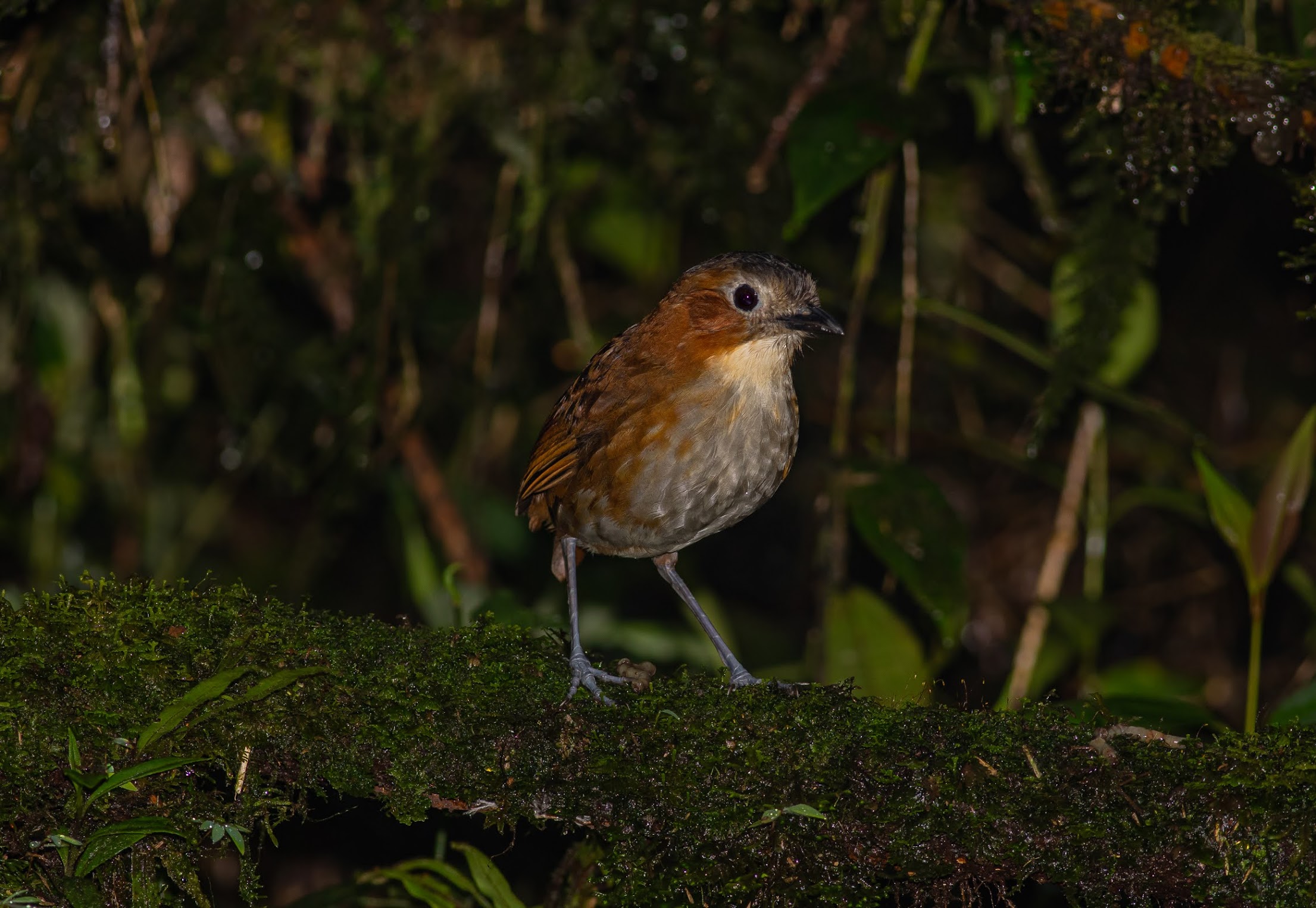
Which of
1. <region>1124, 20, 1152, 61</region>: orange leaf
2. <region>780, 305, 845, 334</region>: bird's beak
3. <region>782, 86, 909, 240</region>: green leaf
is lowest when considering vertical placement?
<region>780, 305, 845, 334</region>: bird's beak

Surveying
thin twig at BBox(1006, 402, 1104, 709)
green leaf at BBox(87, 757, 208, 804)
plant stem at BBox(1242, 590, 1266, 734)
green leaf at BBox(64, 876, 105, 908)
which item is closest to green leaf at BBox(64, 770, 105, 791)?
green leaf at BBox(87, 757, 208, 804)

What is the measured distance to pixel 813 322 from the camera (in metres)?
3.11

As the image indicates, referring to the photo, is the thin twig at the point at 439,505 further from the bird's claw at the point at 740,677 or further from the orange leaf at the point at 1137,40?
the orange leaf at the point at 1137,40

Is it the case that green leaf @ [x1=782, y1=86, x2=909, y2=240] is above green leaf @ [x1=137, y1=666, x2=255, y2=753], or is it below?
above

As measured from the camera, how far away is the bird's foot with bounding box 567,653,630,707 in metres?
2.51

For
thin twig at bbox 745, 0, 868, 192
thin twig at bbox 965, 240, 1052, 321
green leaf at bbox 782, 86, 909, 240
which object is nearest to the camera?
green leaf at bbox 782, 86, 909, 240

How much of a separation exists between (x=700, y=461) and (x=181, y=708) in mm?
1302

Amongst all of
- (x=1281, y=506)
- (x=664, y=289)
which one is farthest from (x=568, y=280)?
(x=1281, y=506)

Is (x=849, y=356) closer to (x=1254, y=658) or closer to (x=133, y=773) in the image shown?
(x=1254, y=658)

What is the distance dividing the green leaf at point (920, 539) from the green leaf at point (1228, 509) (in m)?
0.60

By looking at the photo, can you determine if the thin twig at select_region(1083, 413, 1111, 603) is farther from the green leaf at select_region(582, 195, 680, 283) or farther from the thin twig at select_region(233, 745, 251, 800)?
the thin twig at select_region(233, 745, 251, 800)

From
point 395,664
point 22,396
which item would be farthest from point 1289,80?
point 22,396

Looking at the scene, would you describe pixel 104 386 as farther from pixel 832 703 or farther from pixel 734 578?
pixel 832 703

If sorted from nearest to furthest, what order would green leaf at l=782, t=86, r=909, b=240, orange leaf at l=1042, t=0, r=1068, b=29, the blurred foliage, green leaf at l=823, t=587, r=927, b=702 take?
orange leaf at l=1042, t=0, r=1068, b=29 < green leaf at l=782, t=86, r=909, b=240 < the blurred foliage < green leaf at l=823, t=587, r=927, b=702
